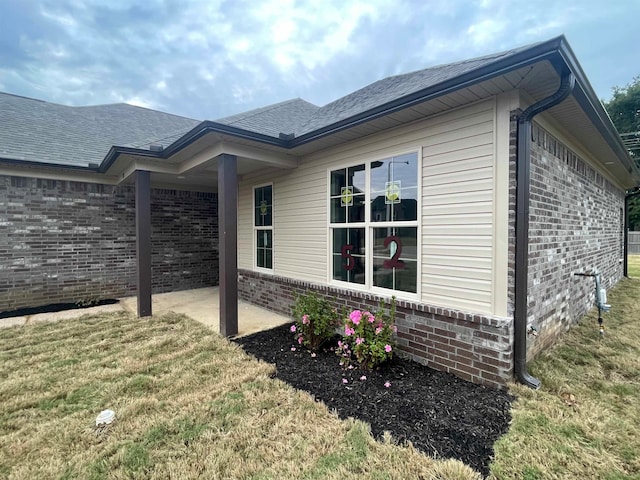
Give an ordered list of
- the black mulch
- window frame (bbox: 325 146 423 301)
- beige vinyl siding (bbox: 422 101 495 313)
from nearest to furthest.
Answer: the black mulch → beige vinyl siding (bbox: 422 101 495 313) → window frame (bbox: 325 146 423 301)

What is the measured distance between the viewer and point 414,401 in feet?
8.89

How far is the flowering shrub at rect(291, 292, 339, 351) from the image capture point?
396cm

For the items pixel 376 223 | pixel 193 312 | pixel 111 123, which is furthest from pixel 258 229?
pixel 111 123

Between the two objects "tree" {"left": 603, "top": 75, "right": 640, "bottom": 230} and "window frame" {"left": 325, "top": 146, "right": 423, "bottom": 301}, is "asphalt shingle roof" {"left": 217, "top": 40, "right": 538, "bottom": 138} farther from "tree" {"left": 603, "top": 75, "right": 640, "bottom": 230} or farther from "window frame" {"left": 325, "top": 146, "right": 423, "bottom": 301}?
"tree" {"left": 603, "top": 75, "right": 640, "bottom": 230}

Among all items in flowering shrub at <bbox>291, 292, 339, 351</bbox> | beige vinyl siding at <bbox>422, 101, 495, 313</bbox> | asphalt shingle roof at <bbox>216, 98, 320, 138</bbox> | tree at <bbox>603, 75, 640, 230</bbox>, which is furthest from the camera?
tree at <bbox>603, 75, 640, 230</bbox>

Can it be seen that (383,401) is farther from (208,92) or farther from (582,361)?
(208,92)

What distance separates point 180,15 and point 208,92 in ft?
82.8

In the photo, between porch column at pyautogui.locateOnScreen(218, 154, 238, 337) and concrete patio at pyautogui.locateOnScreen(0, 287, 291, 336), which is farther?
concrete patio at pyautogui.locateOnScreen(0, 287, 291, 336)

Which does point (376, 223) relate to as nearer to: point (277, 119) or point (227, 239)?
point (227, 239)

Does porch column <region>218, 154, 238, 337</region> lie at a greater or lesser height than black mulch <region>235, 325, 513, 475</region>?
greater

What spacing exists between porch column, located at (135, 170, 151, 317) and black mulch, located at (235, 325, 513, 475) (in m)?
3.21

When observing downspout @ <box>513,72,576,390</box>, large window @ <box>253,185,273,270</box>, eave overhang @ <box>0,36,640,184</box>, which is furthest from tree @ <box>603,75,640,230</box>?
large window @ <box>253,185,273,270</box>

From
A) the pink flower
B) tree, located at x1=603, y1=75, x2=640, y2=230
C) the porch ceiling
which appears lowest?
the pink flower

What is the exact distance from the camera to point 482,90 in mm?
2773
